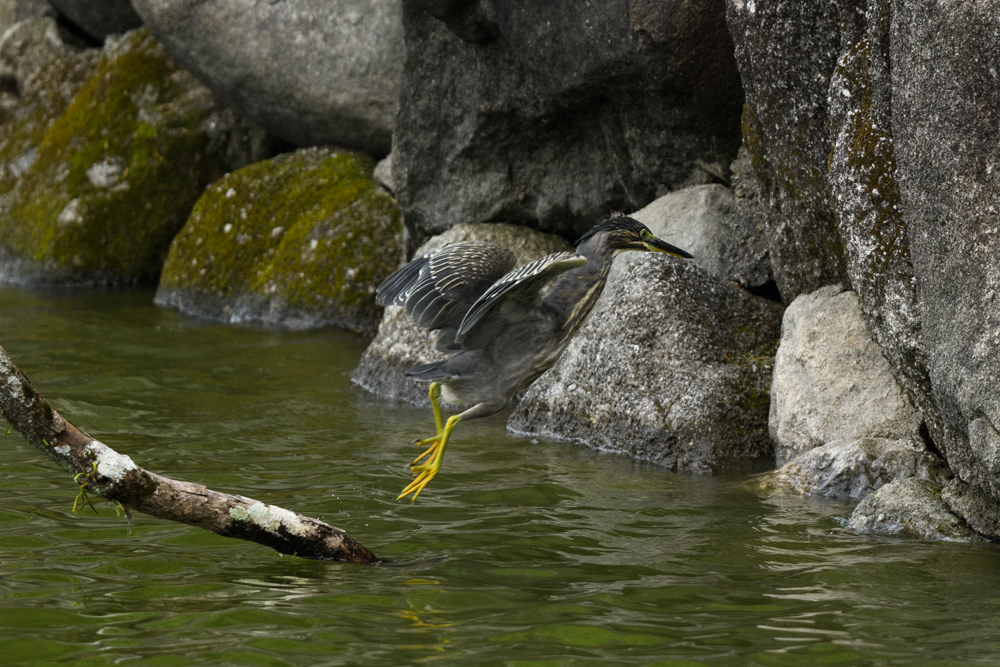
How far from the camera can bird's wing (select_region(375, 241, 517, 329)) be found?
5.90 meters

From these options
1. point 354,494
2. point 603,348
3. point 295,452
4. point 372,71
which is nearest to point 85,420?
point 295,452

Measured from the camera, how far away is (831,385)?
20.7 ft

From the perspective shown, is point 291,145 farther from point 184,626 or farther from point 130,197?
point 184,626

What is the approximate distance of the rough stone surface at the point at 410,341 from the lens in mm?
8672

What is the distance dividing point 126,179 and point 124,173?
101mm

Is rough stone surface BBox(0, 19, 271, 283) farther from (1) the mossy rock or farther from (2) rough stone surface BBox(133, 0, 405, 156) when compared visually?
(2) rough stone surface BBox(133, 0, 405, 156)

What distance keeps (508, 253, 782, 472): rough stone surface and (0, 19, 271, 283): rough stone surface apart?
7.61m

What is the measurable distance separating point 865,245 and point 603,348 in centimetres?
220

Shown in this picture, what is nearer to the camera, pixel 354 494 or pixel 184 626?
pixel 184 626

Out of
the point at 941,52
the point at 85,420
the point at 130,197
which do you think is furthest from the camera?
the point at 130,197

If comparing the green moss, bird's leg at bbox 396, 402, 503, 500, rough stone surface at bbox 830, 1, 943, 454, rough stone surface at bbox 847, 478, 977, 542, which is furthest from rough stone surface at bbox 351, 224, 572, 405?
the green moss

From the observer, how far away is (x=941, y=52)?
185 inches

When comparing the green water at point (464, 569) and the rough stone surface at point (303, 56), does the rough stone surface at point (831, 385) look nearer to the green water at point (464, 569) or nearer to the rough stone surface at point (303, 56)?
the green water at point (464, 569)

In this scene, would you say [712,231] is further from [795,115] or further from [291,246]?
[291,246]
